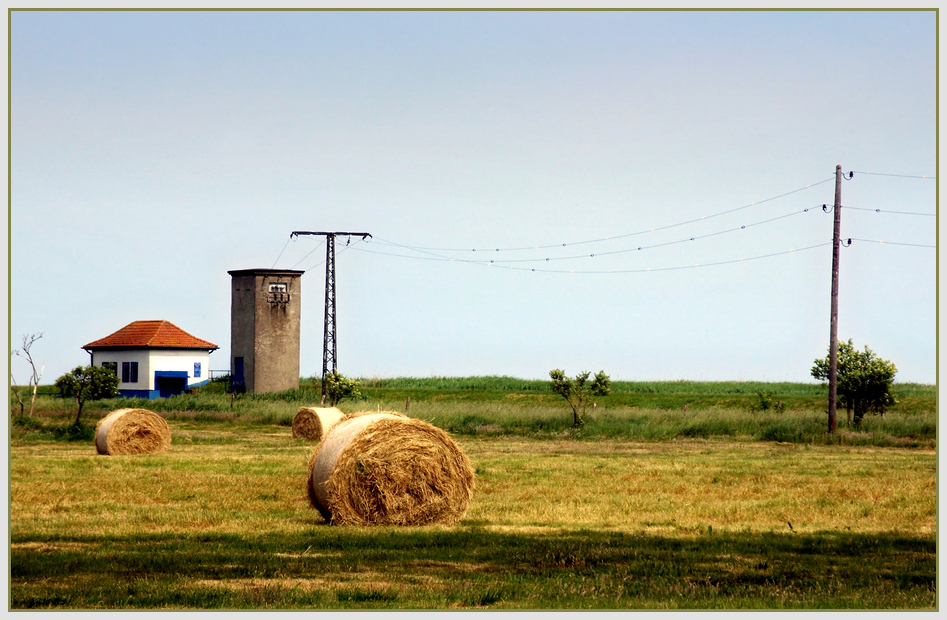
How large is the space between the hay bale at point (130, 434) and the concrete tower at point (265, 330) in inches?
1589

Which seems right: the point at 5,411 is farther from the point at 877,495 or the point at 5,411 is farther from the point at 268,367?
the point at 268,367

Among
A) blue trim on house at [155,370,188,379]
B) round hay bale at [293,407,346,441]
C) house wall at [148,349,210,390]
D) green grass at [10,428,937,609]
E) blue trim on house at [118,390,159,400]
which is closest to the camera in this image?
green grass at [10,428,937,609]

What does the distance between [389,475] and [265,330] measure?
192ft

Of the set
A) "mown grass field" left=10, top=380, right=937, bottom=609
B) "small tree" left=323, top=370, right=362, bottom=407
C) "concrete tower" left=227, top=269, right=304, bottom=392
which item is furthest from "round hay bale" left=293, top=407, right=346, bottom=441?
"concrete tower" left=227, top=269, right=304, bottom=392

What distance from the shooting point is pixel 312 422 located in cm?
3912

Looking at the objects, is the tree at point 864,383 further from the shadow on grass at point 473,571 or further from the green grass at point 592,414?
the shadow on grass at point 473,571

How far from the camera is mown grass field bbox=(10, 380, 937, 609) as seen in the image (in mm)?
10969

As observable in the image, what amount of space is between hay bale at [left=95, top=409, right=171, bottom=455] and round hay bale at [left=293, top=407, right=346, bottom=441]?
6422mm

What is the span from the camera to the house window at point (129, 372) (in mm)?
74125

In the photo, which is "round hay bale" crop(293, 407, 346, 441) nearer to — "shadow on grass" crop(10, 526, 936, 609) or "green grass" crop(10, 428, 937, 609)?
"green grass" crop(10, 428, 937, 609)

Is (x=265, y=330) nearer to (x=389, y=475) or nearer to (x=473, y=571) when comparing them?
(x=389, y=475)

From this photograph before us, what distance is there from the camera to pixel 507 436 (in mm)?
40312

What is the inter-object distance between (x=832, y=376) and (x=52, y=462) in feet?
90.7

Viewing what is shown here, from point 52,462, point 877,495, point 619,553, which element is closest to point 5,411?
point 619,553
